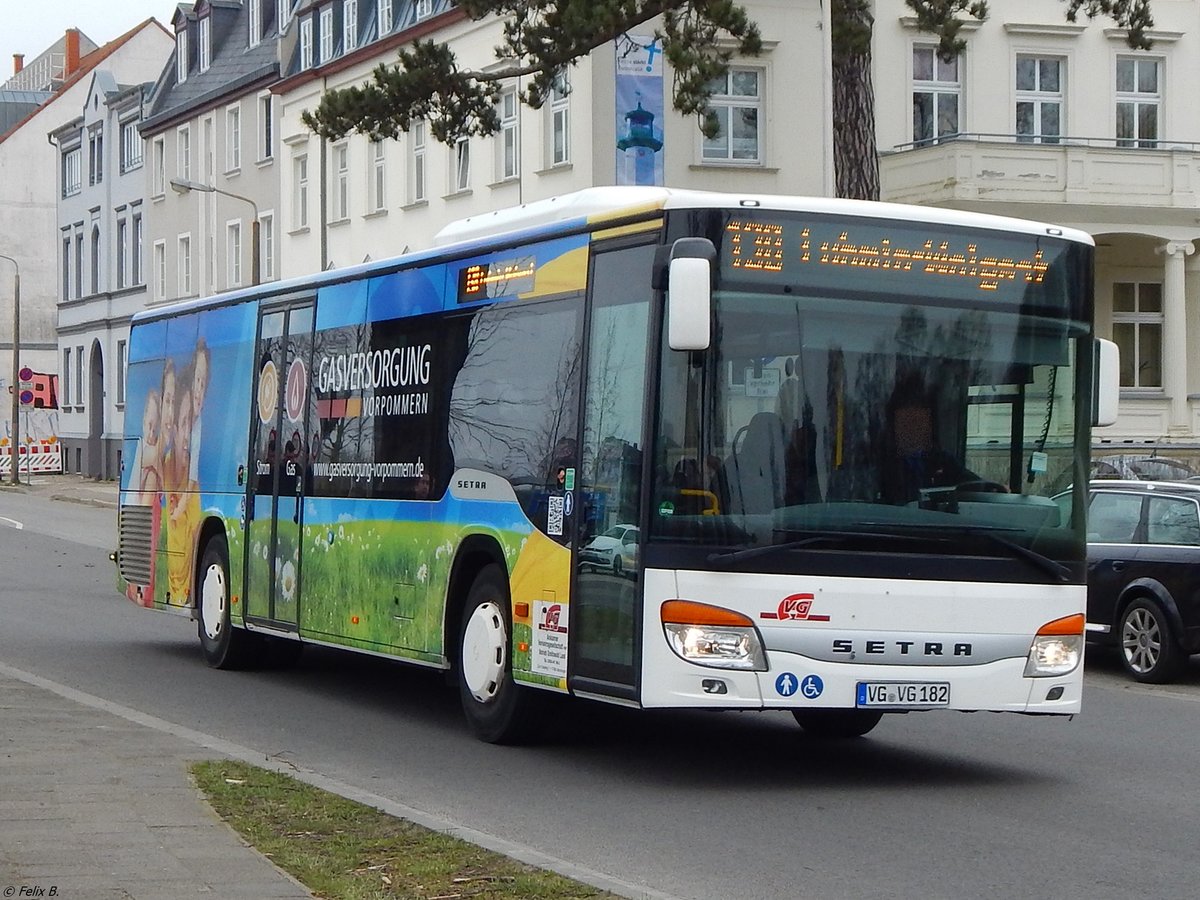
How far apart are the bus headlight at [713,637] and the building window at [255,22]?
51.1 meters

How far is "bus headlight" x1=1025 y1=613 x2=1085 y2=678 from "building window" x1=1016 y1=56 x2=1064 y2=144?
31253 mm

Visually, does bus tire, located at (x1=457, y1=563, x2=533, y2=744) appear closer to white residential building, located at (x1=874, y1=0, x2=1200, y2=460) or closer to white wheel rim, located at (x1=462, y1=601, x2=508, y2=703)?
white wheel rim, located at (x1=462, y1=601, x2=508, y2=703)

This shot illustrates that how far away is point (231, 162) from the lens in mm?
58438

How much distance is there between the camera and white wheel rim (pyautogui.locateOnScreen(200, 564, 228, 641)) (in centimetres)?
1620

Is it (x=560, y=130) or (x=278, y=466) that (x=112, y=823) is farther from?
(x=560, y=130)

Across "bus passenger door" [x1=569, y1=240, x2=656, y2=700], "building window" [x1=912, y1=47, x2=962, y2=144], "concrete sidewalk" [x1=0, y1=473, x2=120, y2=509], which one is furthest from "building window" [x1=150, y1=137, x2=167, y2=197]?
"bus passenger door" [x1=569, y1=240, x2=656, y2=700]

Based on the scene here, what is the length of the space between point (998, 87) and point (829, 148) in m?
14.2

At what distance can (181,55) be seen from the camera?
65.1m

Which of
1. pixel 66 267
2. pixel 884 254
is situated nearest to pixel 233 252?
pixel 66 267

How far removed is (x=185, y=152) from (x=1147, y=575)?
5030 cm

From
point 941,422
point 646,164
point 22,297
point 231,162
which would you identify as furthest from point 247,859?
point 22,297

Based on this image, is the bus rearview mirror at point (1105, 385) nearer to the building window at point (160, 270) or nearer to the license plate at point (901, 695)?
the license plate at point (901, 695)

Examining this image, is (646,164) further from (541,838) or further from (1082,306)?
(541,838)

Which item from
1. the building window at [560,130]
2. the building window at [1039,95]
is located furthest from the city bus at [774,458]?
the building window at [1039,95]
